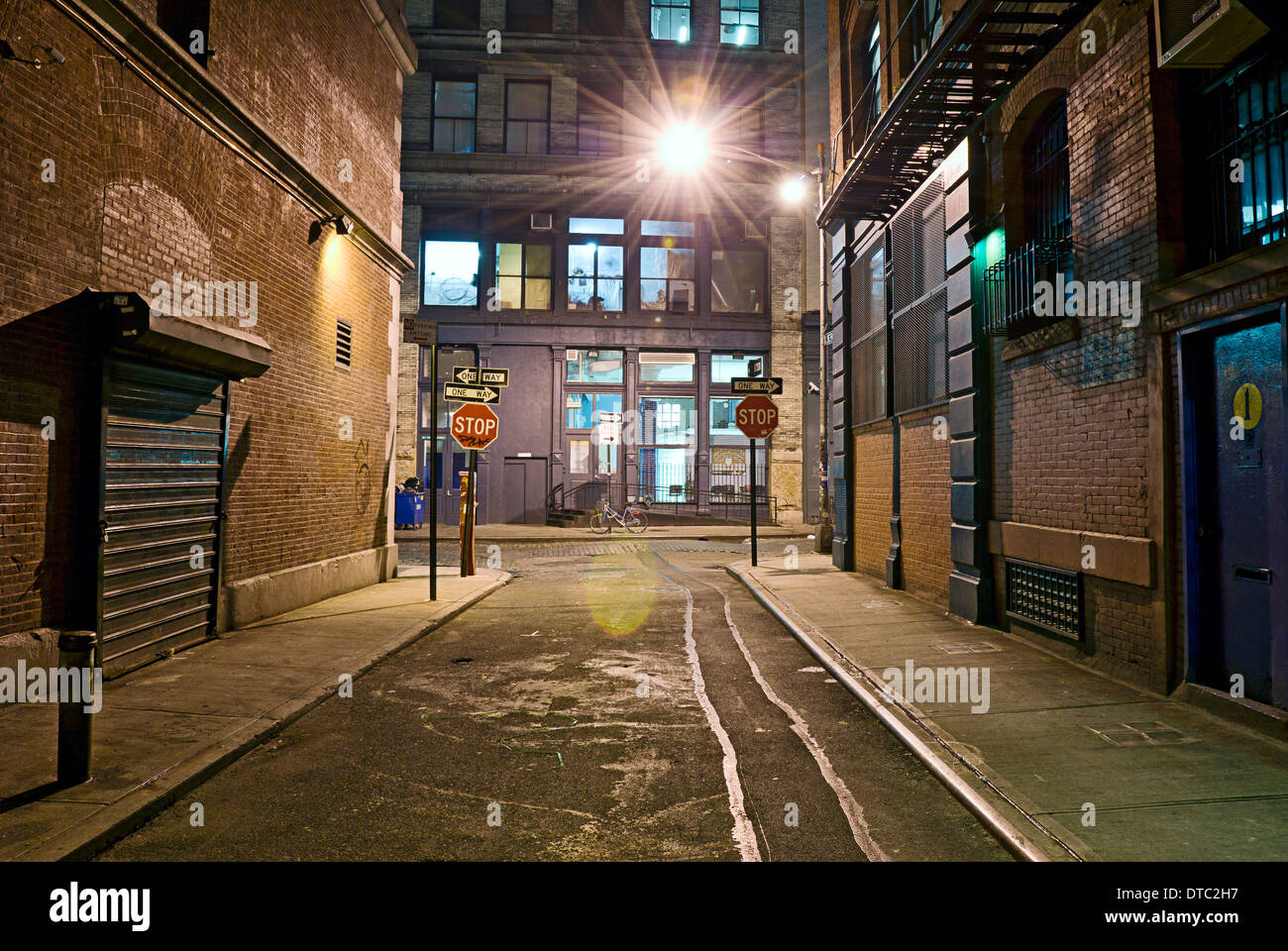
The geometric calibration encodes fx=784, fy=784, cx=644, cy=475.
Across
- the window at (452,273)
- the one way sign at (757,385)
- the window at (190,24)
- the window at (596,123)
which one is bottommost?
the one way sign at (757,385)

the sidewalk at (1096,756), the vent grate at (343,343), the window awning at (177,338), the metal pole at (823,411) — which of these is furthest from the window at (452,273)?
the sidewalk at (1096,756)

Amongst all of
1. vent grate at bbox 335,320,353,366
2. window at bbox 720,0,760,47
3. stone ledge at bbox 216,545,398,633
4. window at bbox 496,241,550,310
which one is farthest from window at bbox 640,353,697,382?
vent grate at bbox 335,320,353,366

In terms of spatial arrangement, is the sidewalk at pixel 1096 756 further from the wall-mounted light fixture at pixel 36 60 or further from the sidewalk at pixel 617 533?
the sidewalk at pixel 617 533

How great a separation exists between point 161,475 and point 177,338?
4.91 ft

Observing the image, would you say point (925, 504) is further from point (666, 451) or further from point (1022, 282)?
point (666, 451)

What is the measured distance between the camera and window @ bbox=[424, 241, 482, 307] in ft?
96.3

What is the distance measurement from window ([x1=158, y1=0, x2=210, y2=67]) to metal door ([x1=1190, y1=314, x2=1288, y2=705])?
391 inches

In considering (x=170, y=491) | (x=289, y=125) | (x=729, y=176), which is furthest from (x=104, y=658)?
(x=729, y=176)

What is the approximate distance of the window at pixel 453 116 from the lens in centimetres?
2975

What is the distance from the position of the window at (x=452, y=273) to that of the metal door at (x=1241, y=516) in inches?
1040

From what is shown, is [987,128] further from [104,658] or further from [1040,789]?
[104,658]

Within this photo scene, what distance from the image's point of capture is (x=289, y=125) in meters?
10.2

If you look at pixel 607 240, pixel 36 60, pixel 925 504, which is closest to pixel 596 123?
pixel 607 240

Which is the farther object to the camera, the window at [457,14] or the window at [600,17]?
the window at [600,17]
